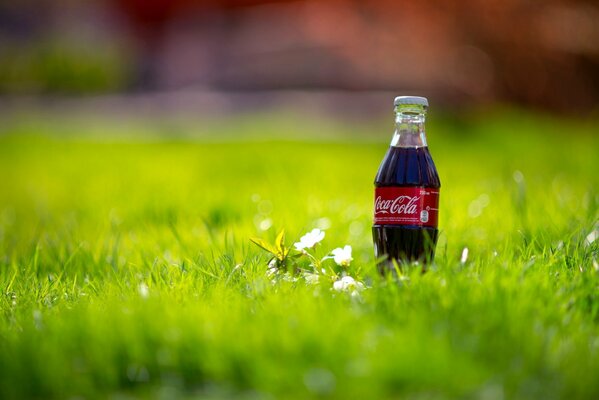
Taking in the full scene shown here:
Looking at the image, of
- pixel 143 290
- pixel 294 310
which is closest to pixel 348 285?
pixel 294 310

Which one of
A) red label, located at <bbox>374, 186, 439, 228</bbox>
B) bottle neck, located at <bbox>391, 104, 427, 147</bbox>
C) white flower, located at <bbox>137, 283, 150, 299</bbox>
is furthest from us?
bottle neck, located at <bbox>391, 104, 427, 147</bbox>

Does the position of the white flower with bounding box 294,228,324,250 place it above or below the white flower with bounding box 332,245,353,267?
above

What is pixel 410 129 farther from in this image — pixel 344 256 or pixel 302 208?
pixel 302 208

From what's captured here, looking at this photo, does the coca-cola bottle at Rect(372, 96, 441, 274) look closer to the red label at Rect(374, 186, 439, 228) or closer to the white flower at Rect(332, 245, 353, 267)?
the red label at Rect(374, 186, 439, 228)

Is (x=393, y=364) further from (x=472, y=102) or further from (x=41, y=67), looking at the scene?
(x=41, y=67)

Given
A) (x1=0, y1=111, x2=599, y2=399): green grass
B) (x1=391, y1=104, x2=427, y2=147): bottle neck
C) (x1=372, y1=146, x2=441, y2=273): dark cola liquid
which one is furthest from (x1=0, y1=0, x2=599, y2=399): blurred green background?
(x1=391, y1=104, x2=427, y2=147): bottle neck

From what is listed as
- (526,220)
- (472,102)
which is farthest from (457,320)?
(472,102)

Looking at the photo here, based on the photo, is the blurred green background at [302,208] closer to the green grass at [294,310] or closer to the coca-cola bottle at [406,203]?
the green grass at [294,310]

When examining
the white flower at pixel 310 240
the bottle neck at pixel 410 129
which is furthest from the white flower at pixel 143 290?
the bottle neck at pixel 410 129
